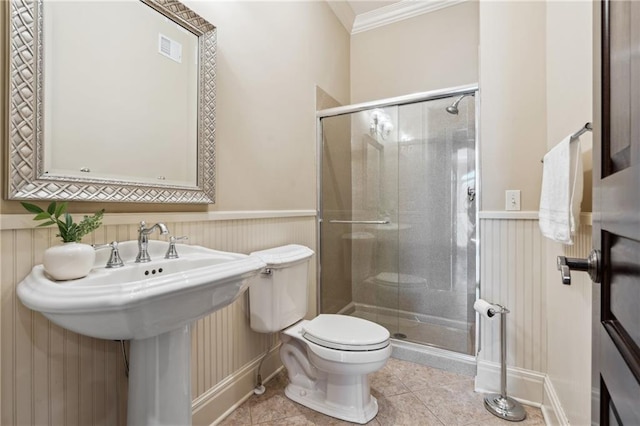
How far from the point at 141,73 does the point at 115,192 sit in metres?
0.47

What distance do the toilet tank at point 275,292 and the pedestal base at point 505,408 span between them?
3.61 ft

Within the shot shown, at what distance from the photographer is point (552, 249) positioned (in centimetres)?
145

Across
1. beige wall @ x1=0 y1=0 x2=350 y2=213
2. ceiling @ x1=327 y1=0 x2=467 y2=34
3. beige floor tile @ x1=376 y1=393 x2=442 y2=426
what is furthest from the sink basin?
ceiling @ x1=327 y1=0 x2=467 y2=34

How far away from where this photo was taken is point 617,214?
0.43 m

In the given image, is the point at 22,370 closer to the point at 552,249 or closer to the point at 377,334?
the point at 377,334

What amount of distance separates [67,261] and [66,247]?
4 centimetres

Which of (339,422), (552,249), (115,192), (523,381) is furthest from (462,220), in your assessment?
(115,192)

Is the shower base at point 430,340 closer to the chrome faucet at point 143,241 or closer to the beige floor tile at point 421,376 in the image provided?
the beige floor tile at point 421,376

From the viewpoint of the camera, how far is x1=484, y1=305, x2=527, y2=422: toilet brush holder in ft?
4.89

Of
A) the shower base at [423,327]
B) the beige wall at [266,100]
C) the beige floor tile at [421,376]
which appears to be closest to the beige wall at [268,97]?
the beige wall at [266,100]

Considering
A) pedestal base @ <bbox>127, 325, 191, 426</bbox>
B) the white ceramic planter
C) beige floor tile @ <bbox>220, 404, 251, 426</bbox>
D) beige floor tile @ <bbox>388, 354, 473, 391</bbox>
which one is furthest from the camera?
beige floor tile @ <bbox>388, 354, 473, 391</bbox>

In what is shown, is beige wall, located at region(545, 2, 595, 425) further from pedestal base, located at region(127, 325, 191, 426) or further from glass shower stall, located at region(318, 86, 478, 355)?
pedestal base, located at region(127, 325, 191, 426)

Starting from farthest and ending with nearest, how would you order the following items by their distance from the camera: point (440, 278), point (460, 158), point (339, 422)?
point (440, 278)
point (460, 158)
point (339, 422)

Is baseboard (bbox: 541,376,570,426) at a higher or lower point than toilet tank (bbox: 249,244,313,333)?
lower
